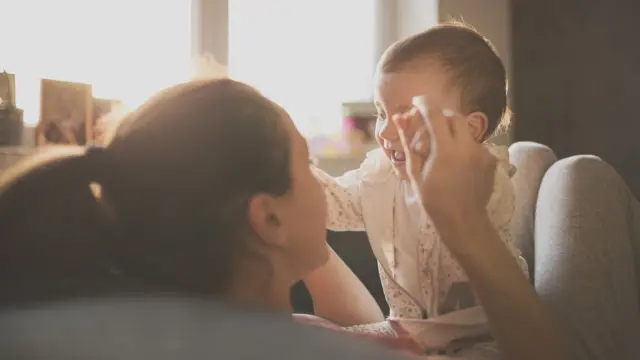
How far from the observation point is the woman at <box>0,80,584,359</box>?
505 mm

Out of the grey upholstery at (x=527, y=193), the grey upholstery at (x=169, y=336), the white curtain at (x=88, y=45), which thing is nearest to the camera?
the grey upholstery at (x=169, y=336)

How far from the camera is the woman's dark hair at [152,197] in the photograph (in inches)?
20.5

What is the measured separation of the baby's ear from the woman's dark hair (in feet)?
1.83

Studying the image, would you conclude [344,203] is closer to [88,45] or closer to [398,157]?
[398,157]

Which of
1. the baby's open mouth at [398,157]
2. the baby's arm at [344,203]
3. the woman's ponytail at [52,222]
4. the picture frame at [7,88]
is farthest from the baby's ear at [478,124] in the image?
the picture frame at [7,88]

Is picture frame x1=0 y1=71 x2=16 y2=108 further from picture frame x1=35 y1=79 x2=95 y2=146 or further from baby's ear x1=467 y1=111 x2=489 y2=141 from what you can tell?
baby's ear x1=467 y1=111 x2=489 y2=141

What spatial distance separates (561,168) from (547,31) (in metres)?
1.03

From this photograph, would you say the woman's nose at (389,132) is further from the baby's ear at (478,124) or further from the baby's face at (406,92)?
the baby's ear at (478,124)

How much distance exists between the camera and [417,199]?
114 cm

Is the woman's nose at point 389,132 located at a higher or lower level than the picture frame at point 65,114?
higher

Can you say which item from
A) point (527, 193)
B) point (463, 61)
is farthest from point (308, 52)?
point (463, 61)

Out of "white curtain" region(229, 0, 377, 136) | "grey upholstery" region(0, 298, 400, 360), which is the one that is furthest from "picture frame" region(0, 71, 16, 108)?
"grey upholstery" region(0, 298, 400, 360)

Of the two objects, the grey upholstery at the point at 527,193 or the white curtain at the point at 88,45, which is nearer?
the grey upholstery at the point at 527,193

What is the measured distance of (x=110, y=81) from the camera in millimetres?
1990
